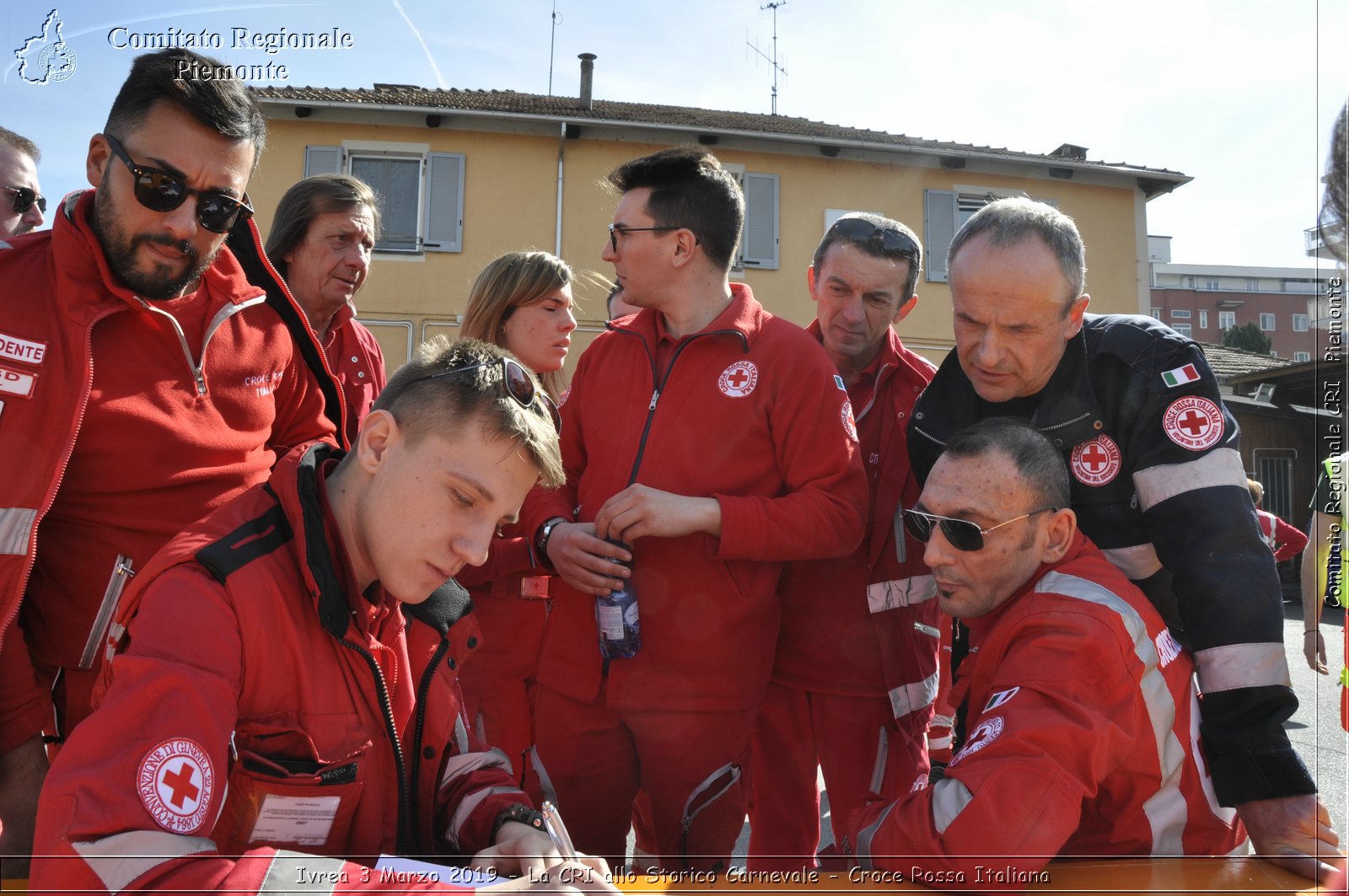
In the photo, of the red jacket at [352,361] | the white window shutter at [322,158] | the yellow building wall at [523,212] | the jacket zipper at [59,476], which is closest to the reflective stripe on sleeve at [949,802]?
the jacket zipper at [59,476]

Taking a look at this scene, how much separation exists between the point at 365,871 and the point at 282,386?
1513 millimetres

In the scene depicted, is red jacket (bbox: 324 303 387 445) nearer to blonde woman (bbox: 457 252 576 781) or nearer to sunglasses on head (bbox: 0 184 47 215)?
blonde woman (bbox: 457 252 576 781)

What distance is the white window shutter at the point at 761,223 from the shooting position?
54.4 feet

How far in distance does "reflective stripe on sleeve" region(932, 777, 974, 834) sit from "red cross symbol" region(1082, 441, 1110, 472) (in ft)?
3.01

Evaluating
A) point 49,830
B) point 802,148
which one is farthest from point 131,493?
point 802,148

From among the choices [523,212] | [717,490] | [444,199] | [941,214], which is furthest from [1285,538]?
[444,199]

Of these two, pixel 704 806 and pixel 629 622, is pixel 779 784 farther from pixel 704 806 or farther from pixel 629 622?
pixel 629 622

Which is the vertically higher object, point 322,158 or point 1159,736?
point 322,158

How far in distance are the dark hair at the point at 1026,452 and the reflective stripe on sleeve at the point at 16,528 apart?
2049 mm

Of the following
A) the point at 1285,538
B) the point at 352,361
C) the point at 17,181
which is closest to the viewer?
the point at 352,361

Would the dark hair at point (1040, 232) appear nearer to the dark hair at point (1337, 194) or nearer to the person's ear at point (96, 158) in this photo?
the dark hair at point (1337, 194)

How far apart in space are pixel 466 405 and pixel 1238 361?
312 centimetres

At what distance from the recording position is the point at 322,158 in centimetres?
1563

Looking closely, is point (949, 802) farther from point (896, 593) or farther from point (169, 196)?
point (169, 196)
